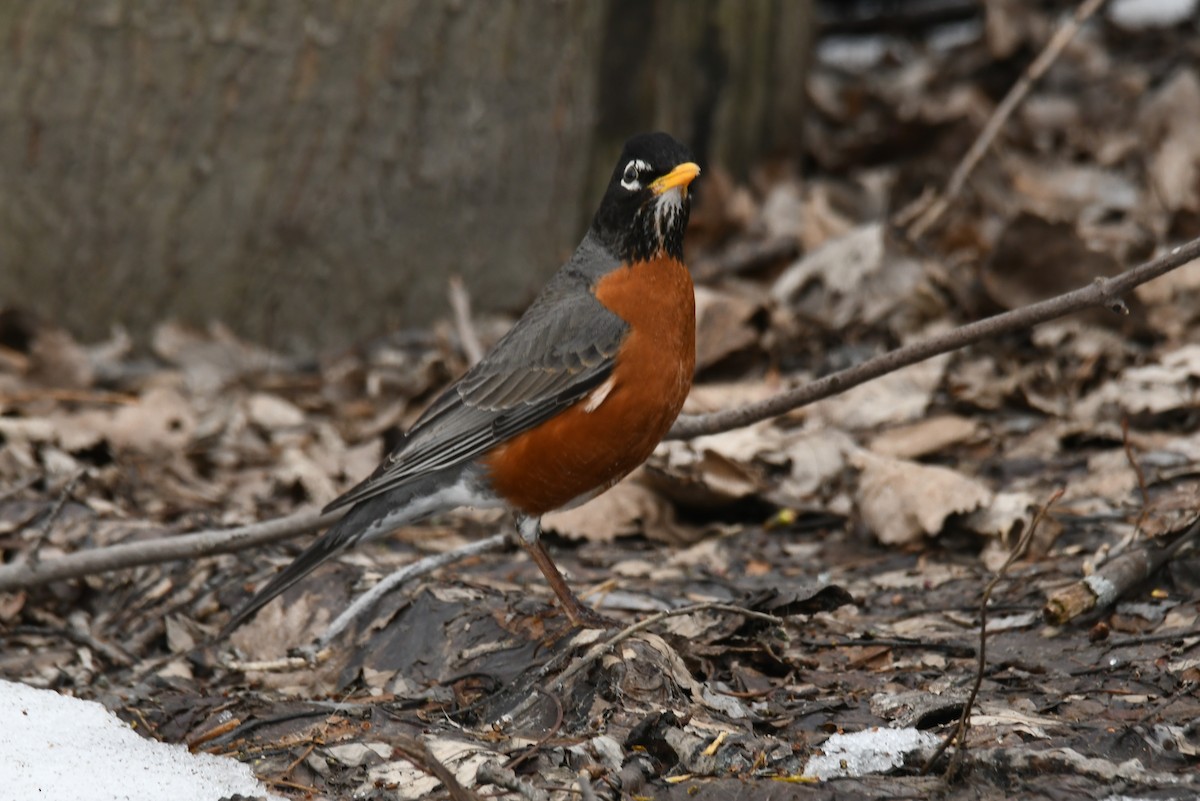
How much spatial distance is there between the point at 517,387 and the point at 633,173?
770mm

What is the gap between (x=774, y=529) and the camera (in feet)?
16.2

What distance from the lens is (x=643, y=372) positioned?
162 inches

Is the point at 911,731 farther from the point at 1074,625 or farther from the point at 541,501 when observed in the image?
the point at 541,501

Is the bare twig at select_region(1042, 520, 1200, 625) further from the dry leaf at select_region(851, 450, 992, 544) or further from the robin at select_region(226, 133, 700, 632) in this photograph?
the robin at select_region(226, 133, 700, 632)

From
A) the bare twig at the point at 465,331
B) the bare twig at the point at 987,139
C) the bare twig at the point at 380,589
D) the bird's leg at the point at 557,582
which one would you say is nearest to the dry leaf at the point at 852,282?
the bare twig at the point at 987,139

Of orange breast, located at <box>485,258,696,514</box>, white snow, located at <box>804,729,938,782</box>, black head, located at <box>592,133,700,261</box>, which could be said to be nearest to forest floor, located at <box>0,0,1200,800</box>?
white snow, located at <box>804,729,938,782</box>

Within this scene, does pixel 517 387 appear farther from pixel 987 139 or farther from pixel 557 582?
pixel 987 139

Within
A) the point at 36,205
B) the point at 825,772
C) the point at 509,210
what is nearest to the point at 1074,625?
the point at 825,772

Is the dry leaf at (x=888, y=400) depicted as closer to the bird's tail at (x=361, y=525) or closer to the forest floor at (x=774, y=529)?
the forest floor at (x=774, y=529)

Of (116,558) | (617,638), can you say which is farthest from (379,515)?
(617,638)

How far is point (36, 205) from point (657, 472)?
134 inches

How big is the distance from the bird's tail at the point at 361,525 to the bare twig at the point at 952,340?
82 centimetres

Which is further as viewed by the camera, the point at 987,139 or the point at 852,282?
the point at 987,139

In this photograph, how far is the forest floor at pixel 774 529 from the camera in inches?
124
